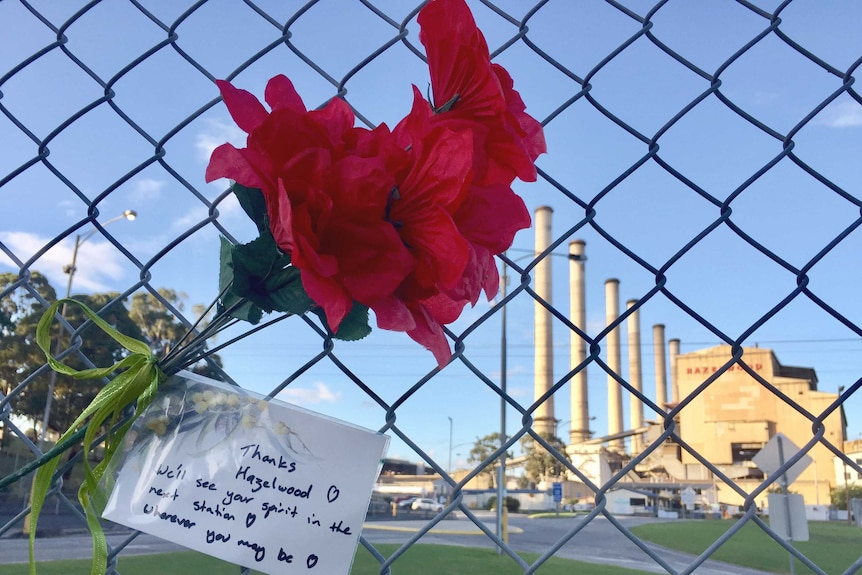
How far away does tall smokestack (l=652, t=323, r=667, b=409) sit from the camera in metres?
42.8

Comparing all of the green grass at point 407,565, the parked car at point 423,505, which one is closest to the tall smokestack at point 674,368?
the parked car at point 423,505

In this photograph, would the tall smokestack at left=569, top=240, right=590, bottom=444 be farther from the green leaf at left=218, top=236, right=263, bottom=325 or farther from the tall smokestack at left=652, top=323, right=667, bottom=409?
the green leaf at left=218, top=236, right=263, bottom=325

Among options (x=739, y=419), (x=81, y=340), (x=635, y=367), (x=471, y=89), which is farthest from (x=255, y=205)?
(x=635, y=367)

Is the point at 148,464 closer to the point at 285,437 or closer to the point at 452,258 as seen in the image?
the point at 285,437

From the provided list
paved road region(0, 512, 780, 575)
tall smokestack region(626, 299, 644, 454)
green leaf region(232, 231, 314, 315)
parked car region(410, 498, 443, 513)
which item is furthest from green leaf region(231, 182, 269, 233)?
tall smokestack region(626, 299, 644, 454)

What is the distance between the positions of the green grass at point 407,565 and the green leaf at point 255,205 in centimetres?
324

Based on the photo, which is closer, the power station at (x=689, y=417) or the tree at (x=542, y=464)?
the power station at (x=689, y=417)

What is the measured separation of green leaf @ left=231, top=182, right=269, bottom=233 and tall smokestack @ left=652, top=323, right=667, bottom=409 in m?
44.5

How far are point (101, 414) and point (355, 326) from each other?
252mm

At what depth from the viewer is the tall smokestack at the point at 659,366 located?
4281 cm

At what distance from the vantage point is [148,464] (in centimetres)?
68

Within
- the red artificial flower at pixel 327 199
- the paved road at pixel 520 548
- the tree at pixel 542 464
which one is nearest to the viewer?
the red artificial flower at pixel 327 199

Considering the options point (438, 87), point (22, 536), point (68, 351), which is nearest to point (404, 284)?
point (438, 87)

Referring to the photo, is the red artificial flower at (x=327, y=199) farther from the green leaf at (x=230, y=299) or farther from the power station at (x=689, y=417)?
the power station at (x=689, y=417)
